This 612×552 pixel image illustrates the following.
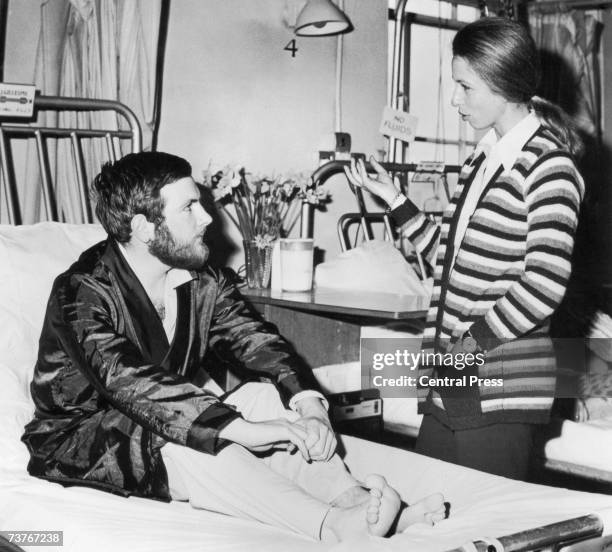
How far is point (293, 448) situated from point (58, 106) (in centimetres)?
171

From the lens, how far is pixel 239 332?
244cm

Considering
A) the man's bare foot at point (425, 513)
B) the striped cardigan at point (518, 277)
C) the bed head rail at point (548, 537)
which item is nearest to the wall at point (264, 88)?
the striped cardigan at point (518, 277)

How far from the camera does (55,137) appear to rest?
126 inches

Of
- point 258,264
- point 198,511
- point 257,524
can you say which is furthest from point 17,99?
point 257,524

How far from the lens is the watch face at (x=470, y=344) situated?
1975 mm

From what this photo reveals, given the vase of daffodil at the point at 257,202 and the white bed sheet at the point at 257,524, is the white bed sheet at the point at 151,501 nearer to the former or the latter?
the white bed sheet at the point at 257,524

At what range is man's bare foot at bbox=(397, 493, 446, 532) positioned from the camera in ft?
5.89

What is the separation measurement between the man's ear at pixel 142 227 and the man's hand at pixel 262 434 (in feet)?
2.04

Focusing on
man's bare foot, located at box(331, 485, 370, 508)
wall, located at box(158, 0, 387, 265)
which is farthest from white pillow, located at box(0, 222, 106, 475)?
wall, located at box(158, 0, 387, 265)

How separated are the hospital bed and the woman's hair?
3.21 feet

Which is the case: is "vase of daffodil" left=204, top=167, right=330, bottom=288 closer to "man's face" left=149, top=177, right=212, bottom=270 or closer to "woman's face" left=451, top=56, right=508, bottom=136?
"man's face" left=149, top=177, right=212, bottom=270

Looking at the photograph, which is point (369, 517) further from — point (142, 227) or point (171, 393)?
point (142, 227)

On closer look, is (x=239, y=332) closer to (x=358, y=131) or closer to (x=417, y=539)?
(x=417, y=539)

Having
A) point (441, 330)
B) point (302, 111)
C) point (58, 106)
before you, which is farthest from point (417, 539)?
point (302, 111)
